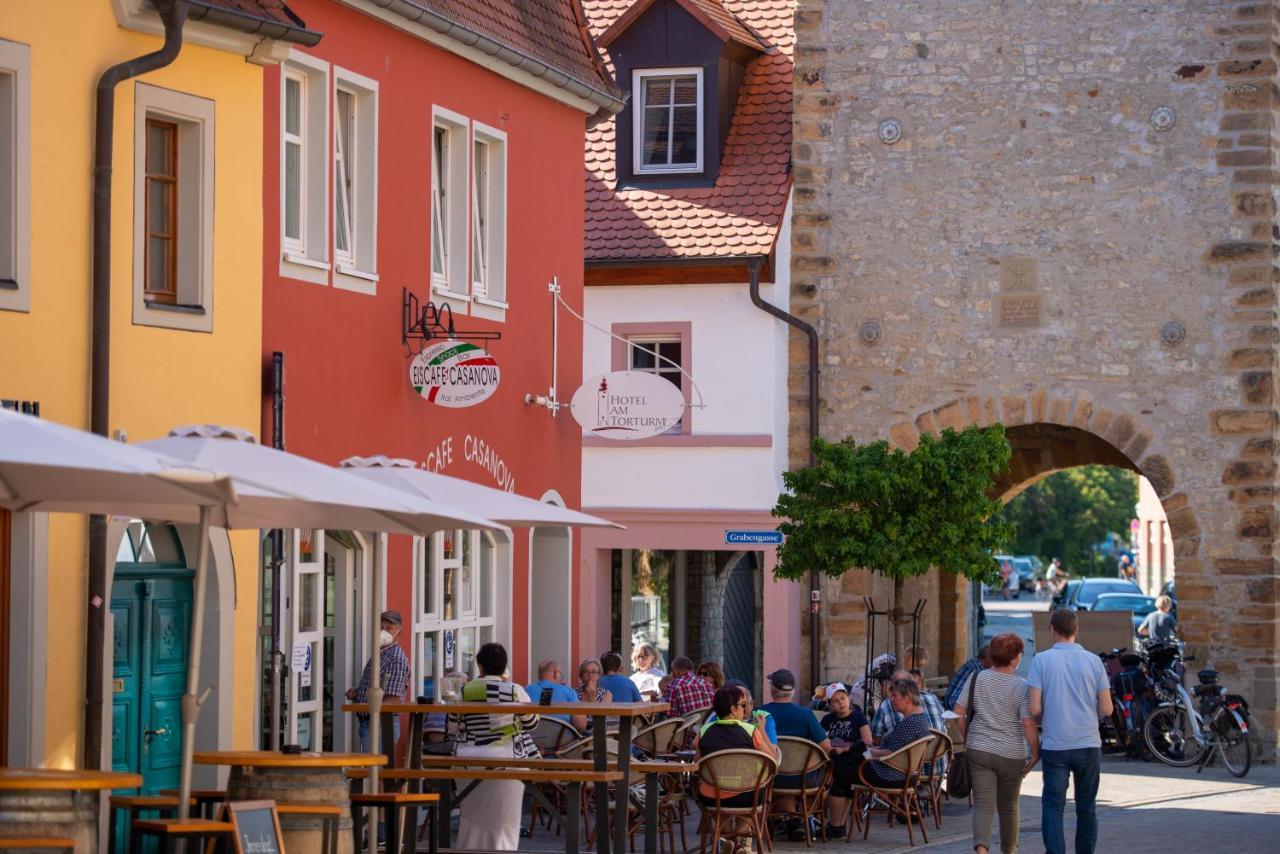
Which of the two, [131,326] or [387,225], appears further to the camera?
[387,225]

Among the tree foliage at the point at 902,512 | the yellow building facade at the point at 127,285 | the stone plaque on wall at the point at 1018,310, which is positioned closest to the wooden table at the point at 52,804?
the yellow building facade at the point at 127,285

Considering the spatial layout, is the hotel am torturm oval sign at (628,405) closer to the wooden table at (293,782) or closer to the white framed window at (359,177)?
the white framed window at (359,177)

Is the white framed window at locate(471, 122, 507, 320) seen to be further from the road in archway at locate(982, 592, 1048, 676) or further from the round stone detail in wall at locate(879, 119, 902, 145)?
the road in archway at locate(982, 592, 1048, 676)

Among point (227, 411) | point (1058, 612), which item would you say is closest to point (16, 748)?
point (227, 411)

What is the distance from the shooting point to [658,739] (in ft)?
50.9

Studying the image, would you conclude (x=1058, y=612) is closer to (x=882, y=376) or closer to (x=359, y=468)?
(x=359, y=468)

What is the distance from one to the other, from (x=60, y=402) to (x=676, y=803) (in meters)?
5.42

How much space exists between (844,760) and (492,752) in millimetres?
3563

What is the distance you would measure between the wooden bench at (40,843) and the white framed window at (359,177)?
24.5 feet

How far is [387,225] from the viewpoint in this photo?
635 inches

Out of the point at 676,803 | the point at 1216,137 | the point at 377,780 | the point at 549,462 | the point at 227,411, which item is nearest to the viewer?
the point at 377,780

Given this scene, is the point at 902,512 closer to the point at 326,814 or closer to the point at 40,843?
the point at 326,814

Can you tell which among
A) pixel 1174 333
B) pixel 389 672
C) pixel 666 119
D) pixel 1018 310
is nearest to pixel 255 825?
pixel 389 672

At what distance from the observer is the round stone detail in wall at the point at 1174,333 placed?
2350 centimetres
